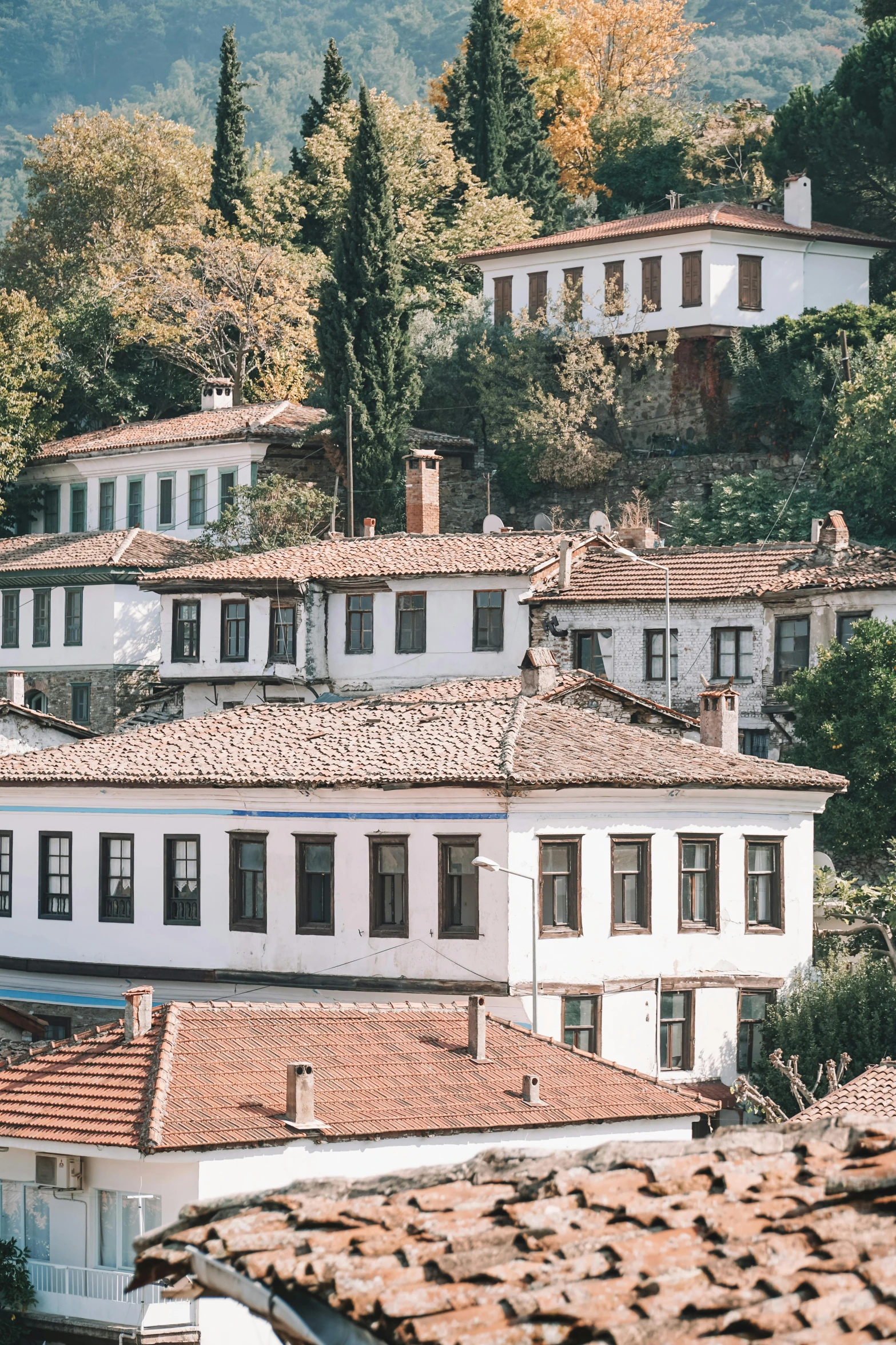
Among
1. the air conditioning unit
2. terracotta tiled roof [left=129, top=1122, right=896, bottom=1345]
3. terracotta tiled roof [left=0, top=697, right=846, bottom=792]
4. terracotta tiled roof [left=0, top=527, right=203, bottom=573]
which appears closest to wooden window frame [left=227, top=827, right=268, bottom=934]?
terracotta tiled roof [left=0, top=697, right=846, bottom=792]

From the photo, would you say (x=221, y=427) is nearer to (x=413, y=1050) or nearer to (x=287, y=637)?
(x=287, y=637)

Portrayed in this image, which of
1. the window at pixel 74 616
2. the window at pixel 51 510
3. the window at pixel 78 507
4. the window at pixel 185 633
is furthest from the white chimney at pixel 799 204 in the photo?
the window at pixel 51 510

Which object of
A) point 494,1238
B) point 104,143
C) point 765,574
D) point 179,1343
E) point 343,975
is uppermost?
point 104,143

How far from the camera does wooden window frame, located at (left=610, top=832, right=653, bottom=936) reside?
1276 inches

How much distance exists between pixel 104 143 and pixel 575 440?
26203mm

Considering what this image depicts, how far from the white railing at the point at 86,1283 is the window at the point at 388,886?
926 centimetres

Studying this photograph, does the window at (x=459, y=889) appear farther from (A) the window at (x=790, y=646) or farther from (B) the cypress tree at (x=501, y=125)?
(B) the cypress tree at (x=501, y=125)

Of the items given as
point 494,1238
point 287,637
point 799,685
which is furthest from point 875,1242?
point 287,637

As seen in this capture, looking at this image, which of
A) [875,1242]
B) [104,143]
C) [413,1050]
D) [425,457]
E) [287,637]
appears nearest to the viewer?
[875,1242]

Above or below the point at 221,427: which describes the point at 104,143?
above

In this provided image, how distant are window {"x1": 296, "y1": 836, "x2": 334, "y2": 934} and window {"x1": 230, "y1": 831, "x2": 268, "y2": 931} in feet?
2.45

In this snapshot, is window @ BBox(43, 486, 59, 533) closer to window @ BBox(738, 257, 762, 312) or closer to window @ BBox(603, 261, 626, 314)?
window @ BBox(603, 261, 626, 314)

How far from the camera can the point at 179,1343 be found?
2277 centimetres

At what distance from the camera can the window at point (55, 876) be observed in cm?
→ 3609
